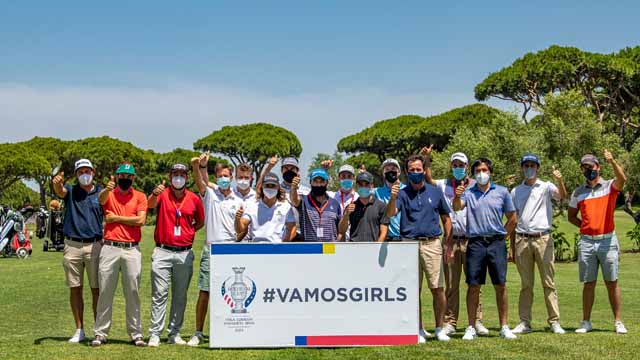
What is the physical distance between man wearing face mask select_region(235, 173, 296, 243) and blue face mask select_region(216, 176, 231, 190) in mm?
579

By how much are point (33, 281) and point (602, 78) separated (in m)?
38.7

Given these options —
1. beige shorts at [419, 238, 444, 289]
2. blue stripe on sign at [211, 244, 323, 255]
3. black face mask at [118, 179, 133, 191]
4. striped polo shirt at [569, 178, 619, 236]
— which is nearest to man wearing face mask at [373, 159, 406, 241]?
beige shorts at [419, 238, 444, 289]

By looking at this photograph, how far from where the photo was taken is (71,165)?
228ft

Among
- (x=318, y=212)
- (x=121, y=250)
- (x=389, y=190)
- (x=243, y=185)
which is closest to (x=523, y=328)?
(x=389, y=190)

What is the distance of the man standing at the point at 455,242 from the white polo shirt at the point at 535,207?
0.81 m

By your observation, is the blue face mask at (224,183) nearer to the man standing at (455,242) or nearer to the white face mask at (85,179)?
the white face mask at (85,179)

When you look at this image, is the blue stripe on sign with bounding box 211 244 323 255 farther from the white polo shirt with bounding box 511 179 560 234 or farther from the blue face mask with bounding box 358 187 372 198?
the white polo shirt with bounding box 511 179 560 234

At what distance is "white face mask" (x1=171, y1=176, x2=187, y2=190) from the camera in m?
10.0

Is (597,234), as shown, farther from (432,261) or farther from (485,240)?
(432,261)

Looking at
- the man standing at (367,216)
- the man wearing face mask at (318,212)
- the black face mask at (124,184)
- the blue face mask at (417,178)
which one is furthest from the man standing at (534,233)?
the black face mask at (124,184)

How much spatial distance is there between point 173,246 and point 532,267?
4.98 meters

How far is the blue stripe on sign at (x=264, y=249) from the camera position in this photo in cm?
955

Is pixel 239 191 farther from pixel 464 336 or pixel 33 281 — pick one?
pixel 33 281

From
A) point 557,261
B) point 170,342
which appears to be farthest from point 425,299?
point 557,261
